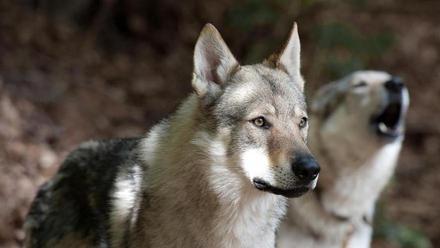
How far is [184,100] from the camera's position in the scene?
457 centimetres

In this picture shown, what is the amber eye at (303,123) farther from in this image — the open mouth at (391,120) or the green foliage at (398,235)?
the green foliage at (398,235)

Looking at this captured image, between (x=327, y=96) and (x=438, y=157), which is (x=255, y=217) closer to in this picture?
(x=327, y=96)

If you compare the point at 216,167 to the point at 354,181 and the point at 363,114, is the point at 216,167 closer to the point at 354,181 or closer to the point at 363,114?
the point at 354,181

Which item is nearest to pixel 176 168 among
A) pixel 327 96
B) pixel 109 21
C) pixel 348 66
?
pixel 327 96

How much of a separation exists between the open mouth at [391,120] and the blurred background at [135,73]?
6.79ft

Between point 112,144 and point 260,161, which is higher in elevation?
point 112,144

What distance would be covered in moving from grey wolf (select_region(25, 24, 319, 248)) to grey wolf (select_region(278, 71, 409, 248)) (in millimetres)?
1750

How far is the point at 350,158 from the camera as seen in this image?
252 inches

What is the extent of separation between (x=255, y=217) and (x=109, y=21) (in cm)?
696

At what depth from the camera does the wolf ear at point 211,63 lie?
421cm

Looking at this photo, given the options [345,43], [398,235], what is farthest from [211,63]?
[345,43]

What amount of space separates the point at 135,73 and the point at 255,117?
6.58 meters

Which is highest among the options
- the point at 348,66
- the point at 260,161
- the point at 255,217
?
the point at 348,66

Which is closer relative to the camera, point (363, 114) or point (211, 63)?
point (211, 63)
